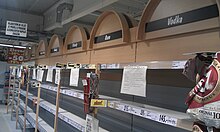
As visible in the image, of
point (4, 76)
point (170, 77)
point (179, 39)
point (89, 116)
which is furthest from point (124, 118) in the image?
point (4, 76)

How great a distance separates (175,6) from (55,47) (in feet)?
11.4

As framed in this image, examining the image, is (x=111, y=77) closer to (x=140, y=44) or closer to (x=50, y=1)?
(x=140, y=44)

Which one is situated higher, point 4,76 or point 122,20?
point 122,20

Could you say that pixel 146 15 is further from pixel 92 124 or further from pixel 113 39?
pixel 92 124

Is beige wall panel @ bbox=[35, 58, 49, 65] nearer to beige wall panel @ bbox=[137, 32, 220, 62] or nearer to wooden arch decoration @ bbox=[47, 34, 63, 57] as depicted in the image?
wooden arch decoration @ bbox=[47, 34, 63, 57]

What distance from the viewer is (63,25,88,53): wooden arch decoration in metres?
3.33

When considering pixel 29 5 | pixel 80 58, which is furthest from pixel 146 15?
pixel 29 5

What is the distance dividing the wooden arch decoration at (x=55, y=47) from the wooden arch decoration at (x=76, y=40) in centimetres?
28

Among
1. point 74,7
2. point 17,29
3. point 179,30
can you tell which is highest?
point 74,7

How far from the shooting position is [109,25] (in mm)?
2717

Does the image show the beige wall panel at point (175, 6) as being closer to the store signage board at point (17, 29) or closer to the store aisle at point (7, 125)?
the store aisle at point (7, 125)

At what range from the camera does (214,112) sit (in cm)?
81

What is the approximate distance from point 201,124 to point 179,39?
2.86 ft

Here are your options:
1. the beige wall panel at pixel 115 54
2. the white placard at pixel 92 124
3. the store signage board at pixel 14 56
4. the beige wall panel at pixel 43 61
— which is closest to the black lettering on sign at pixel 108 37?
the beige wall panel at pixel 115 54
